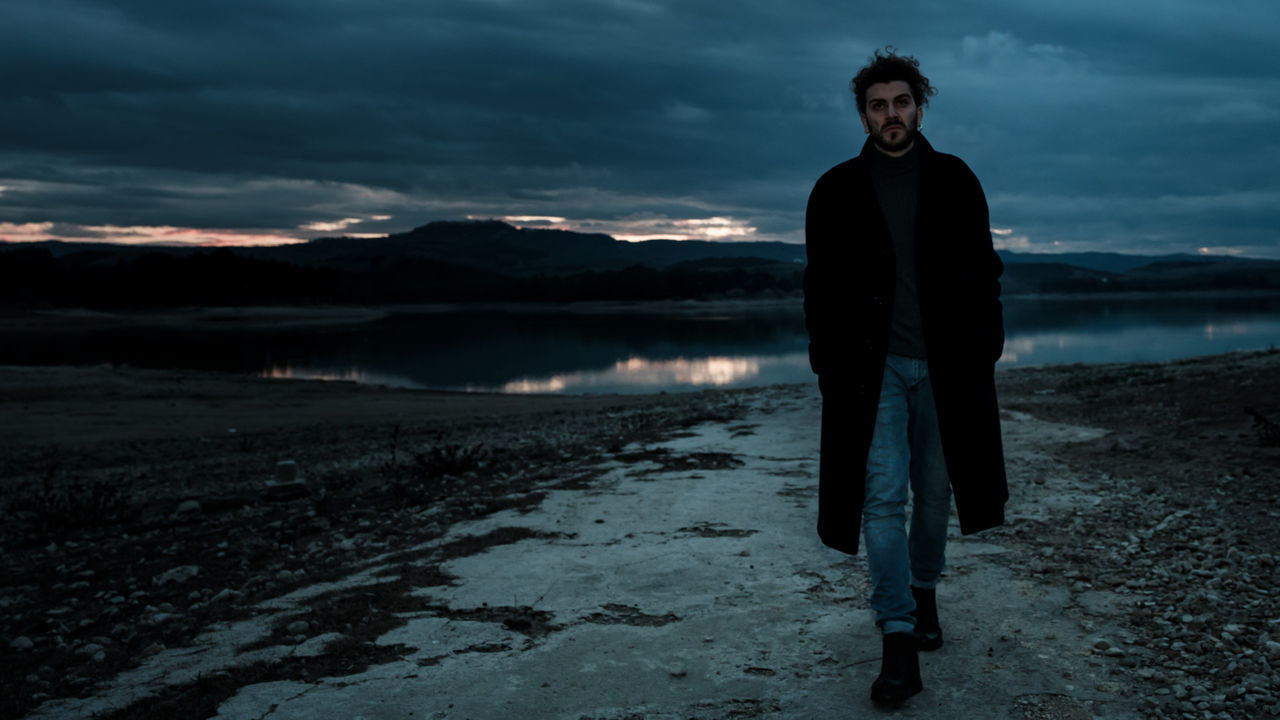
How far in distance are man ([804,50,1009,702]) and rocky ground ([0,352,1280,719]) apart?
741 mm

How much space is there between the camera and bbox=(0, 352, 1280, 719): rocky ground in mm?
3102

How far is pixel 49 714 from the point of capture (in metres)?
2.92

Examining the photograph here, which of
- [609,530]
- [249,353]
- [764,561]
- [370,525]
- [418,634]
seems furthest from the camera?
[249,353]

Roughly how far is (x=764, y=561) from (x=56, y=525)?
16.8ft

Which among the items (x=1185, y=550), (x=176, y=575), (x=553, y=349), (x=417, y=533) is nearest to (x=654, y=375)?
(x=553, y=349)

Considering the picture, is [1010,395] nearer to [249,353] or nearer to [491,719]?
[491,719]

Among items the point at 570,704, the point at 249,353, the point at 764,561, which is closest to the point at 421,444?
the point at 764,561

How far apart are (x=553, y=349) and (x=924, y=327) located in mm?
41389

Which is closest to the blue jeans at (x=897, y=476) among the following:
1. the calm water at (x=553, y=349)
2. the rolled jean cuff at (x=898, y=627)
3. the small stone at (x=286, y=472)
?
the rolled jean cuff at (x=898, y=627)

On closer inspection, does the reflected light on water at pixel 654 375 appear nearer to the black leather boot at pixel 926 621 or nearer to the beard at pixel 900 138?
the black leather boot at pixel 926 621

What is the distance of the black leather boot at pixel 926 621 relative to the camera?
2990mm

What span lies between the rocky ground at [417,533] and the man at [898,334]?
741 mm

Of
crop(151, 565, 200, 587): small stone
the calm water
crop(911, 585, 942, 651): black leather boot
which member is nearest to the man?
crop(911, 585, 942, 651): black leather boot

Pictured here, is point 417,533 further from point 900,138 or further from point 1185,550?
point 1185,550
